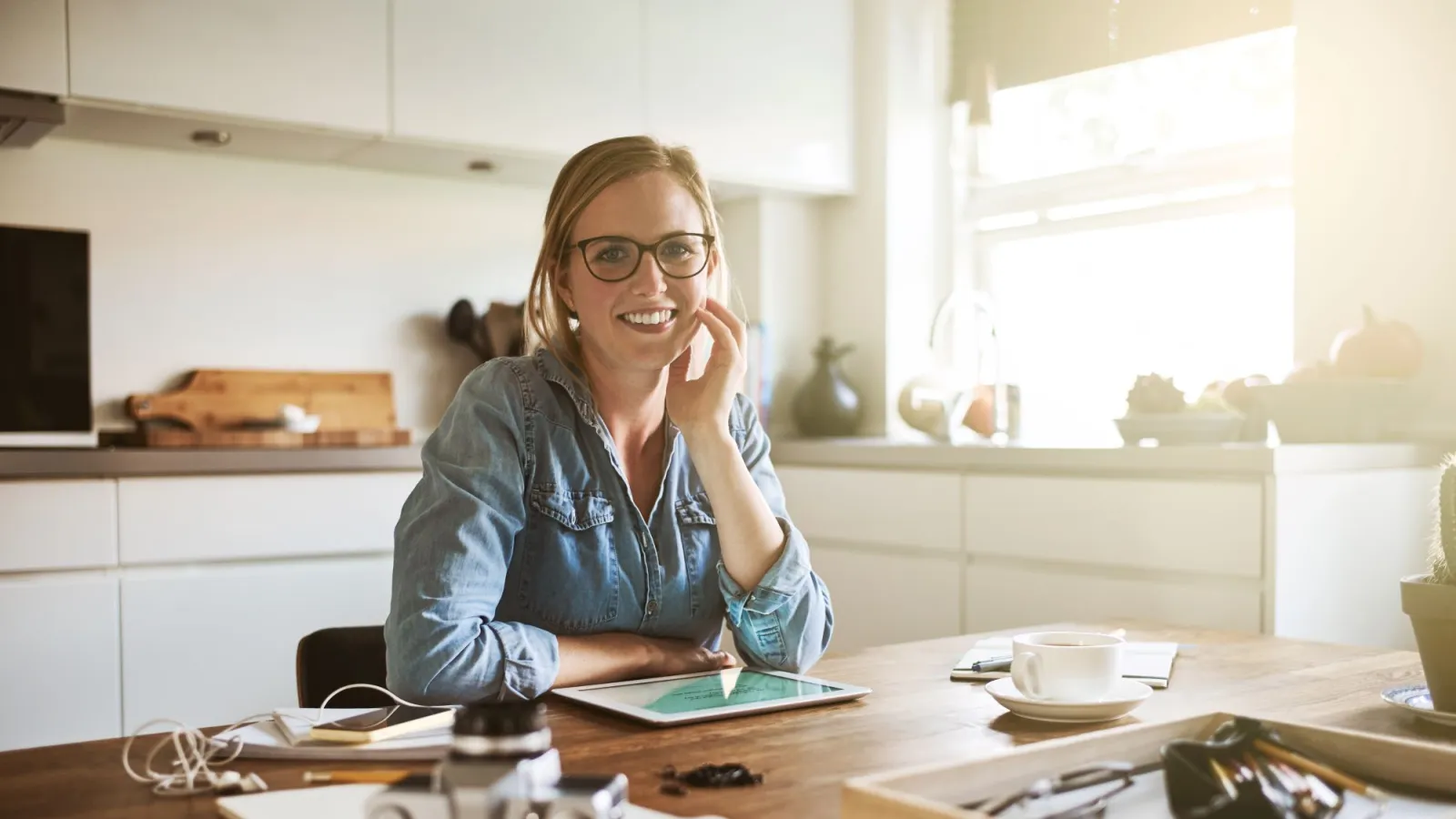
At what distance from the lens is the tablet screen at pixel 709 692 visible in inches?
45.2

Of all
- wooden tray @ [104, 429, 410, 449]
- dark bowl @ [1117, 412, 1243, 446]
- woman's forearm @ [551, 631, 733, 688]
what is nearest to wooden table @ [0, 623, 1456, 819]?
woman's forearm @ [551, 631, 733, 688]

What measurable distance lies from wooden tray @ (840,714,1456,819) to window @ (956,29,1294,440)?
2604 mm

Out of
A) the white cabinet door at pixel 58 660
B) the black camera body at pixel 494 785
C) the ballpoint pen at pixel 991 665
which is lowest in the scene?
the white cabinet door at pixel 58 660

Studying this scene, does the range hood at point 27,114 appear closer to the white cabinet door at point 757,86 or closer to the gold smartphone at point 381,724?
the white cabinet door at point 757,86

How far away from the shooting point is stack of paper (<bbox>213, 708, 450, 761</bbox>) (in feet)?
3.17

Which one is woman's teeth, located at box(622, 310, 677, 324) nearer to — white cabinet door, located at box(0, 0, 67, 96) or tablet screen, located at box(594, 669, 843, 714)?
tablet screen, located at box(594, 669, 843, 714)

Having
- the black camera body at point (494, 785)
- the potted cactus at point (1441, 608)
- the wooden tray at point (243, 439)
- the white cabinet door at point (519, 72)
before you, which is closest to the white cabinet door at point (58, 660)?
the wooden tray at point (243, 439)

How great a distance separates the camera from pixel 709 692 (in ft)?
3.97

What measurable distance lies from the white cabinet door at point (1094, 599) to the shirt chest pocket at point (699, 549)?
1.11 meters

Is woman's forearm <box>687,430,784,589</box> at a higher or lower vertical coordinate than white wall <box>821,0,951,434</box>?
lower

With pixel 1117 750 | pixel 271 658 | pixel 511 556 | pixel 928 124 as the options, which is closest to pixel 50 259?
pixel 271 658

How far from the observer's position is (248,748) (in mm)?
991

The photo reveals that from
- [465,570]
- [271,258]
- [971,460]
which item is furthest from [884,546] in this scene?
[465,570]

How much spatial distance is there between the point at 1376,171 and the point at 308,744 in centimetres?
282
